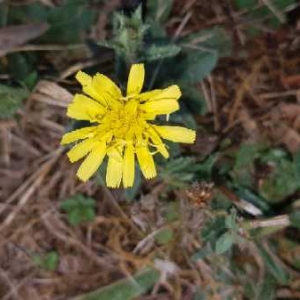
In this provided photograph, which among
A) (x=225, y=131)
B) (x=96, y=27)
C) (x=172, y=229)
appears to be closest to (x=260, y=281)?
(x=172, y=229)

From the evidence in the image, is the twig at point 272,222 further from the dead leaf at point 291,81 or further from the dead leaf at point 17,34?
the dead leaf at point 17,34

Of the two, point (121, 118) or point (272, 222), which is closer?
point (121, 118)

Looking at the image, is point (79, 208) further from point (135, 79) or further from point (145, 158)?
point (135, 79)

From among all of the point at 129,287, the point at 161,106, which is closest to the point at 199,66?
the point at 161,106

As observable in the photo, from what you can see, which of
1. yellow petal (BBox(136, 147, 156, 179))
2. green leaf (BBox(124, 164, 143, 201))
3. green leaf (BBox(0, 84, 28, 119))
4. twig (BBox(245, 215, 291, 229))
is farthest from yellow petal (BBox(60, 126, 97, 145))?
twig (BBox(245, 215, 291, 229))

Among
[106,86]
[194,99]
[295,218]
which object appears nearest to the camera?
[106,86]

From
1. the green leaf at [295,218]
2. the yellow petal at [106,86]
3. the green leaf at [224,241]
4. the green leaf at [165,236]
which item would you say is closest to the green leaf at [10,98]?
the yellow petal at [106,86]

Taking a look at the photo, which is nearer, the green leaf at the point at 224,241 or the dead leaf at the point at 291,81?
the green leaf at the point at 224,241
